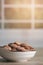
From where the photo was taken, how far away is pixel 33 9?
11.2 feet

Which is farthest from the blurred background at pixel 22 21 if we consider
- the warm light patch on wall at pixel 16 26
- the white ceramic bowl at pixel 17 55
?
the white ceramic bowl at pixel 17 55

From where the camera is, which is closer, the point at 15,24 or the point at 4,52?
the point at 4,52

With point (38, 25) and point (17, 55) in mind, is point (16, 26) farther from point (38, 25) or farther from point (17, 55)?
point (17, 55)

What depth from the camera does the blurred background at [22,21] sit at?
3.32m

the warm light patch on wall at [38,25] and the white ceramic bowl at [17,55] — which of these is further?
the warm light patch on wall at [38,25]

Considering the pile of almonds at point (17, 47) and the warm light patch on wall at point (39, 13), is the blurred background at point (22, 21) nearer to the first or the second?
the warm light patch on wall at point (39, 13)

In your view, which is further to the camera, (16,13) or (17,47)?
(16,13)

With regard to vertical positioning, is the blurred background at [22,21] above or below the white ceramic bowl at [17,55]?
above

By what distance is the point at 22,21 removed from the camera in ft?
11.1

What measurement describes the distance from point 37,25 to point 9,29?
1.14 feet

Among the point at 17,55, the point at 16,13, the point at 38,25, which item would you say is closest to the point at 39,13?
the point at 38,25

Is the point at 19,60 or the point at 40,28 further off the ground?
the point at 40,28

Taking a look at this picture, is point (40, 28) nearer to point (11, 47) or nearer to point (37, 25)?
point (37, 25)

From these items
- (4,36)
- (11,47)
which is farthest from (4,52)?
(4,36)
